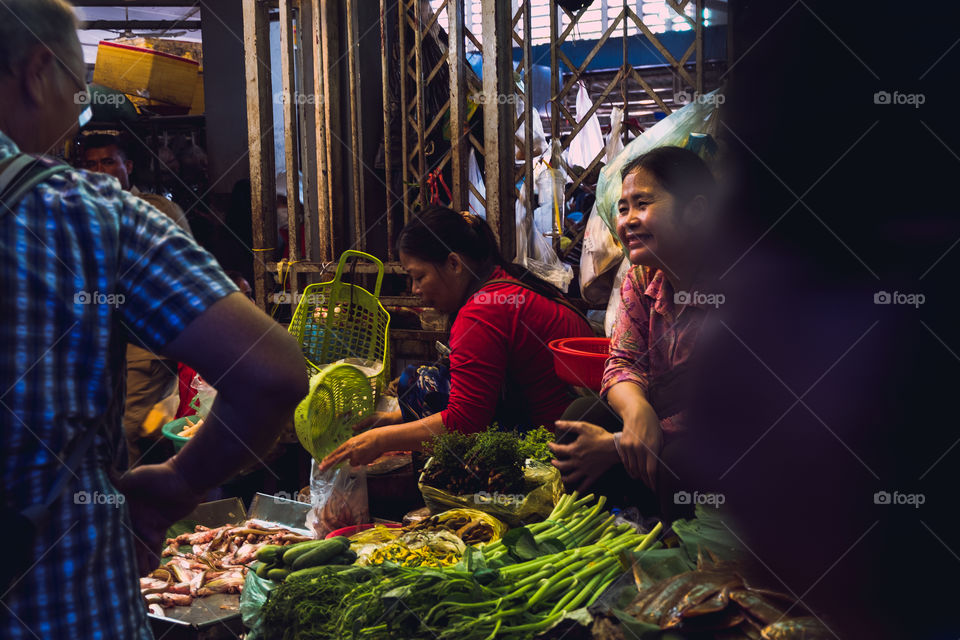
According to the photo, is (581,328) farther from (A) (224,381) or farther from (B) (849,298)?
(B) (849,298)

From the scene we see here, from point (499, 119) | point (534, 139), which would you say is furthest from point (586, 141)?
point (499, 119)

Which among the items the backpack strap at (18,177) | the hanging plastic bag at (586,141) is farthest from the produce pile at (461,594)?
the hanging plastic bag at (586,141)

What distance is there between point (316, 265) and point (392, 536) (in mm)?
2464

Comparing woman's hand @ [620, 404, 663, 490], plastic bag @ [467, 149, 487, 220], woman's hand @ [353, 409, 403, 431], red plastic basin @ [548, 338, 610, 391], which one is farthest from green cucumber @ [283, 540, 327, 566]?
plastic bag @ [467, 149, 487, 220]

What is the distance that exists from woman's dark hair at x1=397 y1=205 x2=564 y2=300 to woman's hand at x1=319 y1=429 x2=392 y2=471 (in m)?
0.79

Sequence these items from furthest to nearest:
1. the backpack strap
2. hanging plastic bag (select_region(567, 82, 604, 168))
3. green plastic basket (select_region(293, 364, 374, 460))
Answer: hanging plastic bag (select_region(567, 82, 604, 168))
green plastic basket (select_region(293, 364, 374, 460))
the backpack strap

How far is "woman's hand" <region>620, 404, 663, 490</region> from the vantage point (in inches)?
77.4

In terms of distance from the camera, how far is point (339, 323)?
140 inches

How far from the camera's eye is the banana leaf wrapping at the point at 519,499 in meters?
2.25
